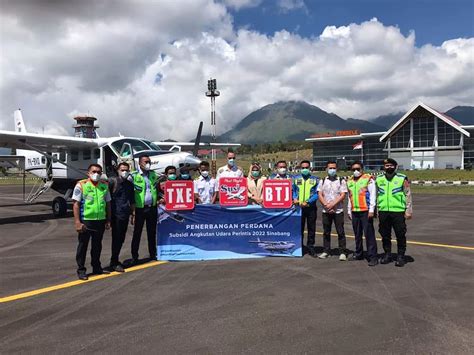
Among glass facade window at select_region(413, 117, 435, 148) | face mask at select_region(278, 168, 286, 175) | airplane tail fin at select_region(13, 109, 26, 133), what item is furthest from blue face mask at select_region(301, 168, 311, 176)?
glass facade window at select_region(413, 117, 435, 148)

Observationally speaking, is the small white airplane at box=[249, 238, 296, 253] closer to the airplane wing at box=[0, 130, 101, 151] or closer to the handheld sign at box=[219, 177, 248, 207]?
the handheld sign at box=[219, 177, 248, 207]

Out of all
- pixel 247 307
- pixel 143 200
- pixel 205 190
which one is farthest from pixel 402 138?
pixel 247 307

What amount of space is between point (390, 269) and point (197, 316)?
379cm

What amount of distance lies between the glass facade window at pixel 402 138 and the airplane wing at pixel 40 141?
212 ft

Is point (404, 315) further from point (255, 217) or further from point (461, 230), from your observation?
point (461, 230)

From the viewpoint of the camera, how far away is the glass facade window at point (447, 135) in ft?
209

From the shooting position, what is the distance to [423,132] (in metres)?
67.5

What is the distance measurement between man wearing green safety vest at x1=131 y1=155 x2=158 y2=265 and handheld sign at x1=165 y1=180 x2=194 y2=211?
0.86ft

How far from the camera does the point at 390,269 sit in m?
6.78

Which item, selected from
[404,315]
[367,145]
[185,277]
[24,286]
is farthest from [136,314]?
[367,145]

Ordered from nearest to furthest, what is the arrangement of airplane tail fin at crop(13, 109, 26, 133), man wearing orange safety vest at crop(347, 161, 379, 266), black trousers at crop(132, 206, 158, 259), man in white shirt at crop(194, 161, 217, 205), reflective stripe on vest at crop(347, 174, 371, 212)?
man wearing orange safety vest at crop(347, 161, 379, 266) → reflective stripe on vest at crop(347, 174, 371, 212) → black trousers at crop(132, 206, 158, 259) → man in white shirt at crop(194, 161, 217, 205) → airplane tail fin at crop(13, 109, 26, 133)

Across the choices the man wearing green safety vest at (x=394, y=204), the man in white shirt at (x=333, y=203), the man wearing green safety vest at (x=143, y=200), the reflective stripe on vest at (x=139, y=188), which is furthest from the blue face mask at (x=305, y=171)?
the reflective stripe on vest at (x=139, y=188)

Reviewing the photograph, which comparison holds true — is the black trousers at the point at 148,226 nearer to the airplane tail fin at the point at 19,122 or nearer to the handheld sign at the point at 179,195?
the handheld sign at the point at 179,195

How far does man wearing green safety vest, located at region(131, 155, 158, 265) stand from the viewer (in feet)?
24.1
